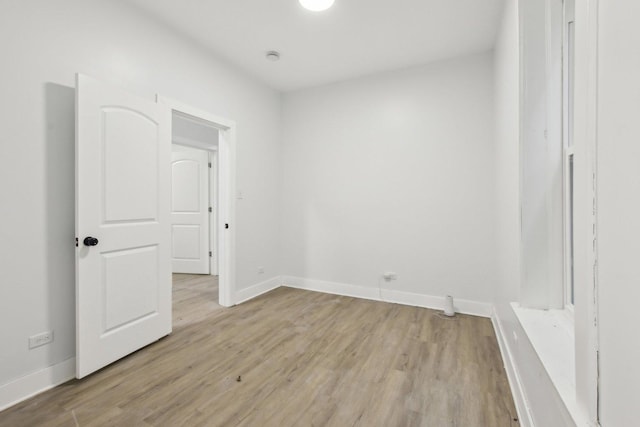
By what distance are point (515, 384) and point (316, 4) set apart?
2.93 metres

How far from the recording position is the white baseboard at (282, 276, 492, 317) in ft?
10.1

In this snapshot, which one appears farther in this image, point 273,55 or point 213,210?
point 213,210

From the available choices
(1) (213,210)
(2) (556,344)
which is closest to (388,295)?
Result: (2) (556,344)

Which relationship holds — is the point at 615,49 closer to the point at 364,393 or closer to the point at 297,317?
the point at 364,393

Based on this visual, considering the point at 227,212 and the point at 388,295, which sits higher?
the point at 227,212

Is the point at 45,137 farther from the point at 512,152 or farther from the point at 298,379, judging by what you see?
the point at 512,152

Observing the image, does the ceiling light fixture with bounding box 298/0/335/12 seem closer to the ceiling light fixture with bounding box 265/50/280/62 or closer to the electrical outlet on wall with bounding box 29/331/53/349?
the ceiling light fixture with bounding box 265/50/280/62

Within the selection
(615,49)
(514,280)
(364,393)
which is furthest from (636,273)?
(364,393)

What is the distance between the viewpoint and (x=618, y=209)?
614 millimetres

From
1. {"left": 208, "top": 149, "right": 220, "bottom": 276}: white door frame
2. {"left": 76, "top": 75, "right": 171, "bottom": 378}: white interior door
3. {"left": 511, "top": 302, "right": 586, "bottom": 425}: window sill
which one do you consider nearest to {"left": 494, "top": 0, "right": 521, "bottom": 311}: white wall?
{"left": 511, "top": 302, "right": 586, "bottom": 425}: window sill

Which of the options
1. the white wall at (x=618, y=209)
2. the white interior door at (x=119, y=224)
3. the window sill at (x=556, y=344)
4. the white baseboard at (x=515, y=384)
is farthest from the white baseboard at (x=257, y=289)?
the white wall at (x=618, y=209)

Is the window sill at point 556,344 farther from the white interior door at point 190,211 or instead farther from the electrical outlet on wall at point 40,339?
the white interior door at point 190,211

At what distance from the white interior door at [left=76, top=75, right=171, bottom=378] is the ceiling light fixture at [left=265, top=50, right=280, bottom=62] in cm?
128

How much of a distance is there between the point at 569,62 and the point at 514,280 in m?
1.21
